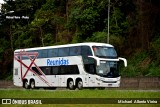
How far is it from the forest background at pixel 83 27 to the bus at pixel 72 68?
41.9 inches

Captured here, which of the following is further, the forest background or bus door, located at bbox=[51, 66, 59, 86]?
bus door, located at bbox=[51, 66, 59, 86]

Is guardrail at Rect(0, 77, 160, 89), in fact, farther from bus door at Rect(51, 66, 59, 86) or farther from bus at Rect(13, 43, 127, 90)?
bus door at Rect(51, 66, 59, 86)

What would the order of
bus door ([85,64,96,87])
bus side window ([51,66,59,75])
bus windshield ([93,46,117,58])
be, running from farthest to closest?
1. bus door ([85,64,96,87])
2. bus side window ([51,66,59,75])
3. bus windshield ([93,46,117,58])

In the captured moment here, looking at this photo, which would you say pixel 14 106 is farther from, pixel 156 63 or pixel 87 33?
pixel 156 63

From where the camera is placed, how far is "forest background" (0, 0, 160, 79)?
35.9 ft

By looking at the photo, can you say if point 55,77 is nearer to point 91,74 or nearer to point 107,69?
point 91,74

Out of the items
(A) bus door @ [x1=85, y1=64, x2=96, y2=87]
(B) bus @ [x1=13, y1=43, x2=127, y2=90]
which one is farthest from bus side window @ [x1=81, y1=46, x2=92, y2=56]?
(A) bus door @ [x1=85, y1=64, x2=96, y2=87]

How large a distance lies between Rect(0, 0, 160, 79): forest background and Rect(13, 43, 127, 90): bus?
3.49 feet

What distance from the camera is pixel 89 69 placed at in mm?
16359

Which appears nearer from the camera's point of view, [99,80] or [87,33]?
[87,33]

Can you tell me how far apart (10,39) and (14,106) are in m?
4.09

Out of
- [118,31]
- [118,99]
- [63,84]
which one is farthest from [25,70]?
[118,99]

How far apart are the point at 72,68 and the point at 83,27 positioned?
3439 mm

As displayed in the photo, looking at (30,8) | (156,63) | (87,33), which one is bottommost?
(156,63)
